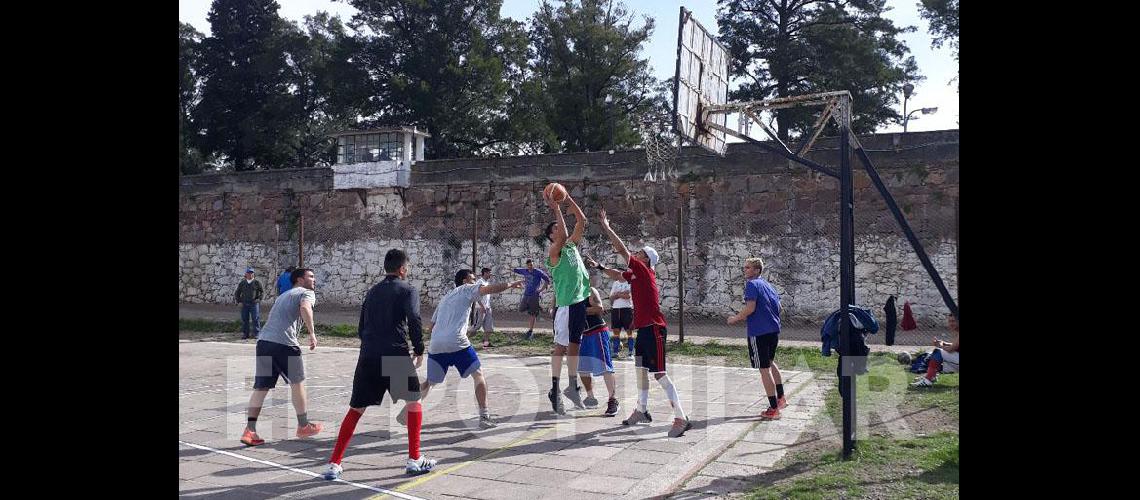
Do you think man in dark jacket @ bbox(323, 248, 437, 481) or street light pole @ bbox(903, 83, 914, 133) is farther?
street light pole @ bbox(903, 83, 914, 133)

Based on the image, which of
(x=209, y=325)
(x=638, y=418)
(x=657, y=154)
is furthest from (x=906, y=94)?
(x=638, y=418)

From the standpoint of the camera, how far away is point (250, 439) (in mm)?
6934

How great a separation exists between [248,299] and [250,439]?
36.0 feet

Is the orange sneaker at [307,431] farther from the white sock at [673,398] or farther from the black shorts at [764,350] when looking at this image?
the black shorts at [764,350]

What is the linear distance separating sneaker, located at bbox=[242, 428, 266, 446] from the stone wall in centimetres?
1038

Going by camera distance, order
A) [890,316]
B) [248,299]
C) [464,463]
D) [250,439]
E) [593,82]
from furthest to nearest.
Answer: [593,82], [248,299], [890,316], [250,439], [464,463]

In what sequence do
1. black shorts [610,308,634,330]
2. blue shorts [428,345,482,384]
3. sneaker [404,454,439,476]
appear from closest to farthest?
sneaker [404,454,439,476] < blue shorts [428,345,482,384] < black shorts [610,308,634,330]

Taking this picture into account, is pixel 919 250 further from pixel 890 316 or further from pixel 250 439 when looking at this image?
pixel 250 439

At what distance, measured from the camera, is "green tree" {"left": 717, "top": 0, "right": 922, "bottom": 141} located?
27.9m

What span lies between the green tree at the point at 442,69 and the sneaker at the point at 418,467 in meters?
27.9

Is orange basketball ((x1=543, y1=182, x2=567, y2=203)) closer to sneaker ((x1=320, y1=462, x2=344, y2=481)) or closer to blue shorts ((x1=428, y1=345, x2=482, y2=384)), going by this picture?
blue shorts ((x1=428, y1=345, x2=482, y2=384))

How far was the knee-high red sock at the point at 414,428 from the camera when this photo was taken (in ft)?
19.6

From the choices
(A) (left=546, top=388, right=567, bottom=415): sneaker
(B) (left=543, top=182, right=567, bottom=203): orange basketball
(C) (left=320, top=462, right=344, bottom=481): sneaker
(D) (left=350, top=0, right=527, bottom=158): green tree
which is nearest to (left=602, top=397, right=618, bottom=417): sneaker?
(A) (left=546, top=388, right=567, bottom=415): sneaker
